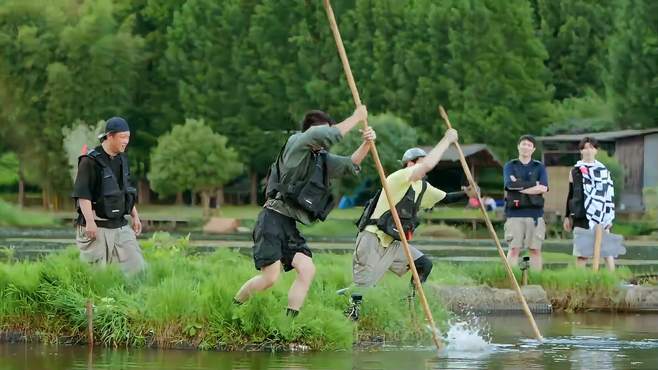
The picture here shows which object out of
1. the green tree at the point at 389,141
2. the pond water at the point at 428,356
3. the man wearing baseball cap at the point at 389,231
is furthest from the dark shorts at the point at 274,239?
the green tree at the point at 389,141

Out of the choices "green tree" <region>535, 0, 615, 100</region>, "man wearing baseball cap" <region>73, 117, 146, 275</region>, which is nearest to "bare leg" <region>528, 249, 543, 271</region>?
"man wearing baseball cap" <region>73, 117, 146, 275</region>

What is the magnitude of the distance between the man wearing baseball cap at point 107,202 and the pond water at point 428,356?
124 centimetres

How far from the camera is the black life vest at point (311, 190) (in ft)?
41.3

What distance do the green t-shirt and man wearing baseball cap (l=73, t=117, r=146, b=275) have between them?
5.59ft

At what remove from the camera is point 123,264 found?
1404 centimetres

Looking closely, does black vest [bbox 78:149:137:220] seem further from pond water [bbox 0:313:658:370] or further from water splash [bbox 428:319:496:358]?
water splash [bbox 428:319:496:358]

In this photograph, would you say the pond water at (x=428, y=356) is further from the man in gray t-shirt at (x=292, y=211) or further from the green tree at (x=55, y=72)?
the green tree at (x=55, y=72)

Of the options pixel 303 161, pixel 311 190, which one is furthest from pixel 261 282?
pixel 303 161

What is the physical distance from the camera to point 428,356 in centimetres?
1292

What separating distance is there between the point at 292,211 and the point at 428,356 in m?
1.58

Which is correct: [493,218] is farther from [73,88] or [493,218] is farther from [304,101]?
[73,88]

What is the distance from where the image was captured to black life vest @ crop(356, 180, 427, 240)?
47.0 feet

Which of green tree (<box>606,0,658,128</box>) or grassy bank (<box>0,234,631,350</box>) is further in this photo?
green tree (<box>606,0,658,128</box>)

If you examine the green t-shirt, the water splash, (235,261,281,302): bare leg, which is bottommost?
the water splash
